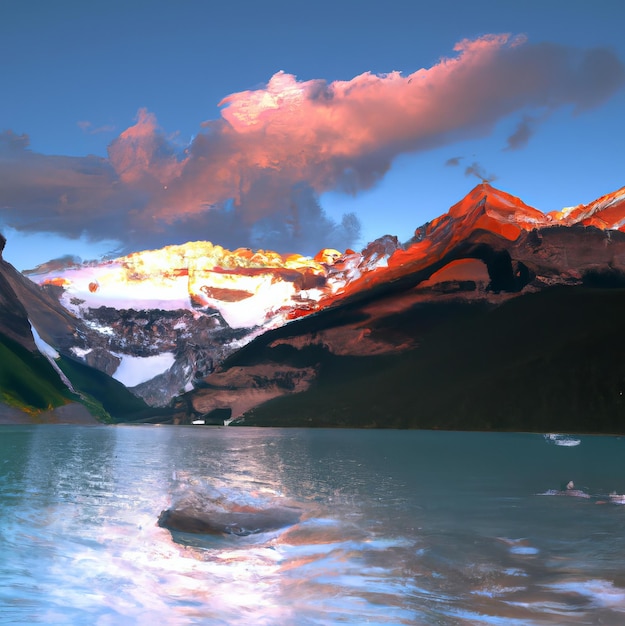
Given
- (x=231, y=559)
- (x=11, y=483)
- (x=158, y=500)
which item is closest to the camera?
(x=231, y=559)

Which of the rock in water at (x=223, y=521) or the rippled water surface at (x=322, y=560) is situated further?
the rock in water at (x=223, y=521)

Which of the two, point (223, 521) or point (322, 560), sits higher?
point (223, 521)

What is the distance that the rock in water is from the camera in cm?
5153

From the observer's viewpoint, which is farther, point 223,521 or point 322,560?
point 223,521

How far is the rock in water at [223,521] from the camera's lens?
5153cm

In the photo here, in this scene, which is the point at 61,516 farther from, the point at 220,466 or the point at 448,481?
the point at 220,466

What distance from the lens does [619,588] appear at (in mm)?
35375

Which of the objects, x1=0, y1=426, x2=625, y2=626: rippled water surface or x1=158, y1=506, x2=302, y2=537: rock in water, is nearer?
x1=0, y1=426, x2=625, y2=626: rippled water surface

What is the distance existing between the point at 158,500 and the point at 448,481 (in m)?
49.2

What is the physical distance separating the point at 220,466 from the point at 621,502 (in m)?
75.4

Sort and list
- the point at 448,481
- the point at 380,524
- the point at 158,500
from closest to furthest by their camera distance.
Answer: the point at 380,524, the point at 158,500, the point at 448,481

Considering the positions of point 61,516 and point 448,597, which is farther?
point 61,516

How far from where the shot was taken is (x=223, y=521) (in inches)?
2073

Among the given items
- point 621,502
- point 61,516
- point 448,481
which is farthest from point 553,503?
point 61,516
